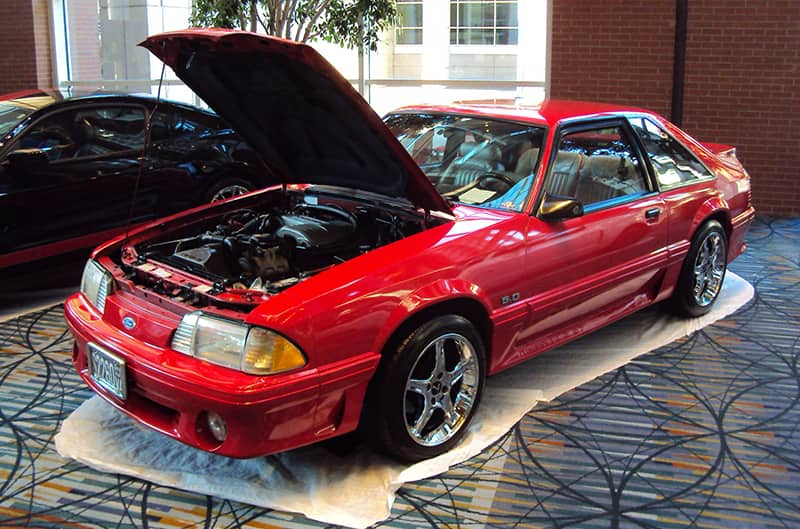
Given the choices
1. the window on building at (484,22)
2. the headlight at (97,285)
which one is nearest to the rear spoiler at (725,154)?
the headlight at (97,285)

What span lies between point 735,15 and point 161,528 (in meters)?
8.21

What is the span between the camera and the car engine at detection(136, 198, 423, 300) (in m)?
3.73

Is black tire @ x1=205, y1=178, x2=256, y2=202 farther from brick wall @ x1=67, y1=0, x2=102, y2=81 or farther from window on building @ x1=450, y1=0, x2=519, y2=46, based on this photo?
brick wall @ x1=67, y1=0, x2=102, y2=81

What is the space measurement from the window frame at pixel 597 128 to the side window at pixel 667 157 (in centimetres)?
8

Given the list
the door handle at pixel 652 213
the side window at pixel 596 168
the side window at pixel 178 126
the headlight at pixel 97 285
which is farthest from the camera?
the side window at pixel 178 126

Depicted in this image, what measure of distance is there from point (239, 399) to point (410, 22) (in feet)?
27.5

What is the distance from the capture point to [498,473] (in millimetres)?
3568

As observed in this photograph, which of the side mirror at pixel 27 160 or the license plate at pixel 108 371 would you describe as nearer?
the license plate at pixel 108 371

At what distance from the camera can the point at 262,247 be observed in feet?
12.7

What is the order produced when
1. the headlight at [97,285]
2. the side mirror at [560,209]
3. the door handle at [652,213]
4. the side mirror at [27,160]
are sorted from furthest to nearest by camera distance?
the side mirror at [27,160]
the door handle at [652,213]
the side mirror at [560,209]
the headlight at [97,285]

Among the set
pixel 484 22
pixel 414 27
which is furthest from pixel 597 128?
pixel 414 27

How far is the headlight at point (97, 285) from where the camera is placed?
12.1 feet

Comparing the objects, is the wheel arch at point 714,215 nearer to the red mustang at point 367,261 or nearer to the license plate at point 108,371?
the red mustang at point 367,261

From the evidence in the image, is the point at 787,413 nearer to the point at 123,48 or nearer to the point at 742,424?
the point at 742,424
